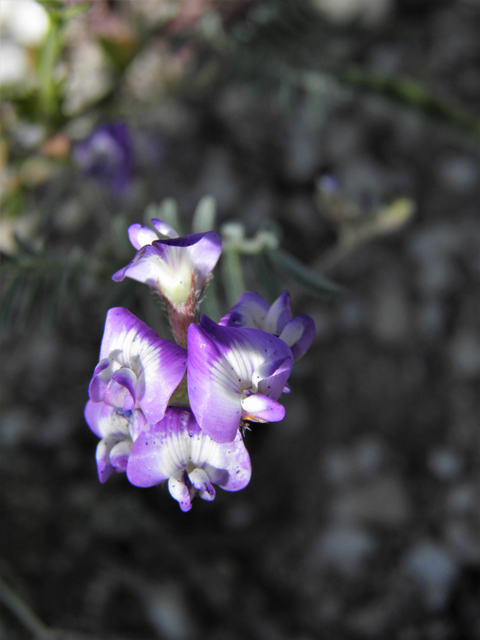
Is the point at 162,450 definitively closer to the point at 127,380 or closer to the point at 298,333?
the point at 127,380

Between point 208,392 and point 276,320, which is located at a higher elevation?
point 276,320

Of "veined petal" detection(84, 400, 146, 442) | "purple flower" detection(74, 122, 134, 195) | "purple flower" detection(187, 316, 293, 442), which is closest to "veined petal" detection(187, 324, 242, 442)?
"purple flower" detection(187, 316, 293, 442)

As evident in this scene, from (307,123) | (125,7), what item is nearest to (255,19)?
(307,123)

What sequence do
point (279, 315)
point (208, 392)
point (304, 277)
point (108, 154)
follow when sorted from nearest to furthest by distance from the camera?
point (208, 392)
point (279, 315)
point (304, 277)
point (108, 154)

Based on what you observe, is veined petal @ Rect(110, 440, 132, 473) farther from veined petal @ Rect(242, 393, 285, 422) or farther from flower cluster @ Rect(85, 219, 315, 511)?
veined petal @ Rect(242, 393, 285, 422)

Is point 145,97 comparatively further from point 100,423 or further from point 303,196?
point 100,423

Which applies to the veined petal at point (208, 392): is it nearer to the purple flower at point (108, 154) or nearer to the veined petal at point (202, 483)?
the veined petal at point (202, 483)

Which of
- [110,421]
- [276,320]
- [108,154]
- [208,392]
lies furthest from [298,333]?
[108,154]
